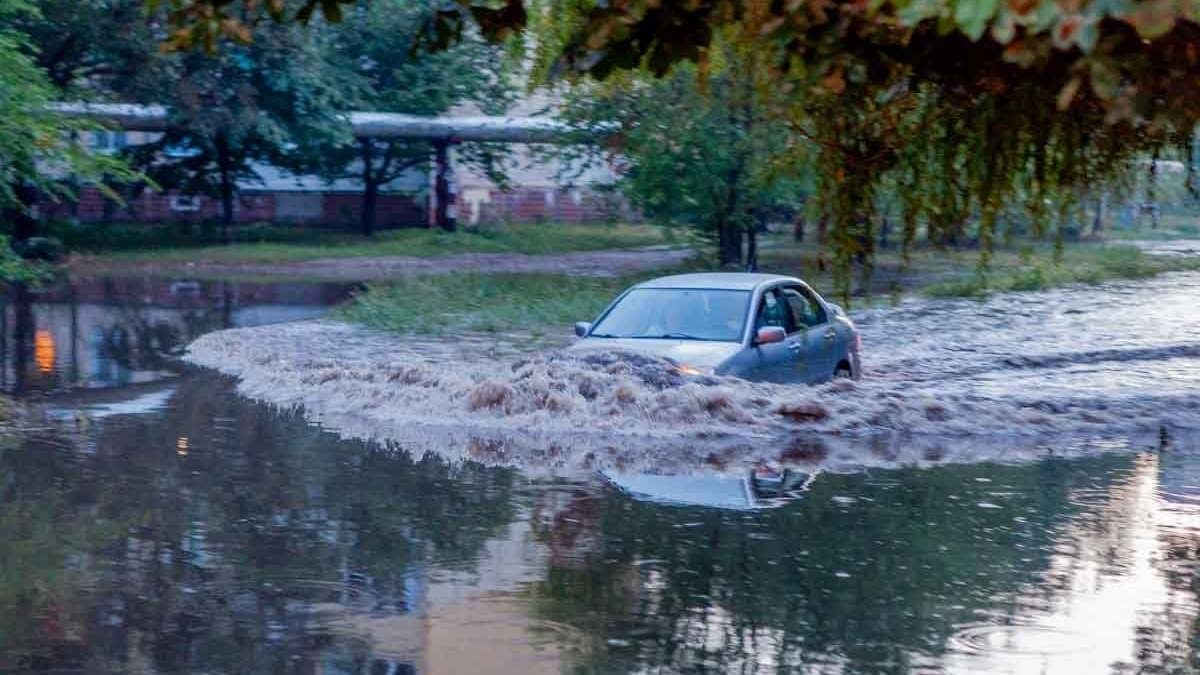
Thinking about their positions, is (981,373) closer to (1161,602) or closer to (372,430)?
(372,430)

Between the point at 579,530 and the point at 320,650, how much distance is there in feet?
10.7

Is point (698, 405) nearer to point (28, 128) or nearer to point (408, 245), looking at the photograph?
point (28, 128)

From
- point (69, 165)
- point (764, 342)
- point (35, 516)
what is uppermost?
point (69, 165)

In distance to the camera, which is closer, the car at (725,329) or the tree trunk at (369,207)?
the car at (725,329)

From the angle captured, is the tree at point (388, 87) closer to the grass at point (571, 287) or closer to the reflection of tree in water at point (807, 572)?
the grass at point (571, 287)

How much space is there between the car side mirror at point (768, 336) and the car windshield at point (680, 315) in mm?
179

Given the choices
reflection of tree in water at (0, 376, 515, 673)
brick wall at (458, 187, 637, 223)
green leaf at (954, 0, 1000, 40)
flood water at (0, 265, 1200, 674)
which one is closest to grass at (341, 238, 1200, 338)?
flood water at (0, 265, 1200, 674)

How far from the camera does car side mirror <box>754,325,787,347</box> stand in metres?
15.4

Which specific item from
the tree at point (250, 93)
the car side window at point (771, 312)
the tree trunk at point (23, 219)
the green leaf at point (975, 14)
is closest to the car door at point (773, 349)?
the car side window at point (771, 312)

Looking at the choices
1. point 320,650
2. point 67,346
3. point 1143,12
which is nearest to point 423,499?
point 320,650

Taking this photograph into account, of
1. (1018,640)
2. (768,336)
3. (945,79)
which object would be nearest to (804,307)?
(768,336)

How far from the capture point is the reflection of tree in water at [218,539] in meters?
8.12

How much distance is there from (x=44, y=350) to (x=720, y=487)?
12.9m

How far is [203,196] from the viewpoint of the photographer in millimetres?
47719
